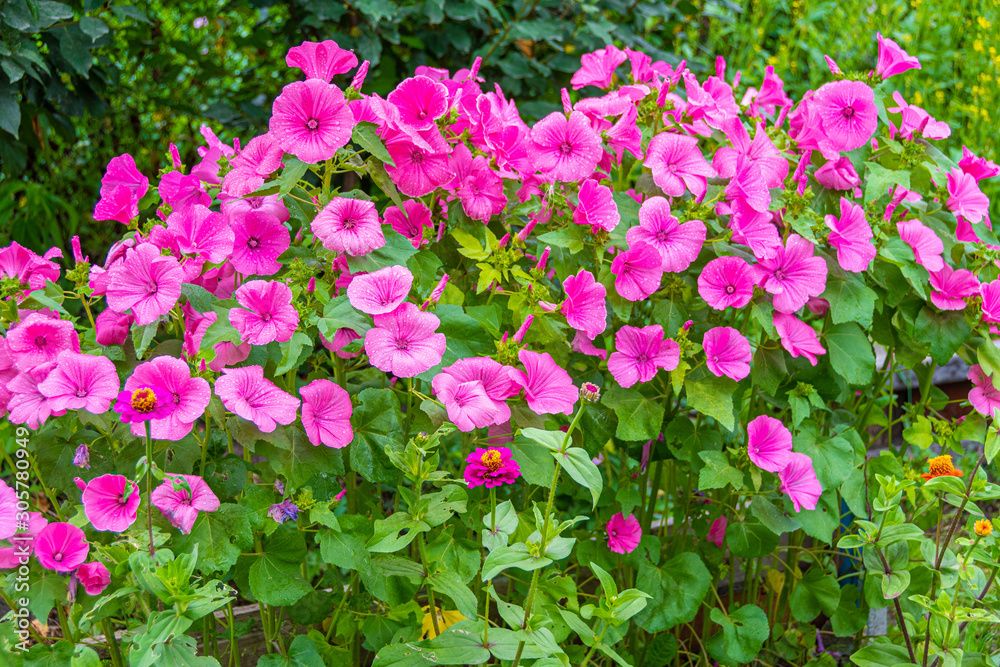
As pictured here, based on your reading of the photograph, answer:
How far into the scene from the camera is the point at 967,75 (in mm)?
3789

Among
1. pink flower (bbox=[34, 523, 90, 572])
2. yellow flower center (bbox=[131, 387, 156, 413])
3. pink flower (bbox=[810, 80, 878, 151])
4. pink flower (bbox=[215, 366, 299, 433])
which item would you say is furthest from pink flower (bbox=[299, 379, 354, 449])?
pink flower (bbox=[810, 80, 878, 151])

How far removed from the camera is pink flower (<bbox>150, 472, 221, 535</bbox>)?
1.09 meters

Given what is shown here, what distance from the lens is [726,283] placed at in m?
1.31

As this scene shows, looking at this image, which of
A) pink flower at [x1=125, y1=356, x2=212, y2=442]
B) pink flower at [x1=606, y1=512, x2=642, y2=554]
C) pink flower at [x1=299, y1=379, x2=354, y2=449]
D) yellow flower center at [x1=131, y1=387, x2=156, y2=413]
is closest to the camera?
yellow flower center at [x1=131, y1=387, x2=156, y2=413]

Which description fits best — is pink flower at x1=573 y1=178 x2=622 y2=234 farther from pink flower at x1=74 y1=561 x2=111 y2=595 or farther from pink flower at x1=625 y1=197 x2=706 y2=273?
pink flower at x1=74 y1=561 x2=111 y2=595

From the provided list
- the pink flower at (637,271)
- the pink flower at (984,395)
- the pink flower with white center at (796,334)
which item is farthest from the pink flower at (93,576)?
the pink flower at (984,395)

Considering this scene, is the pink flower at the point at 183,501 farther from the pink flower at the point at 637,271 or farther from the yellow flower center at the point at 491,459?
the pink flower at the point at 637,271

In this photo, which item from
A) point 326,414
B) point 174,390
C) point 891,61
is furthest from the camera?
point 891,61

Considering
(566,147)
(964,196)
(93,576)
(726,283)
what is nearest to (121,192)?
(93,576)

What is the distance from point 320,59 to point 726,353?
79 cm

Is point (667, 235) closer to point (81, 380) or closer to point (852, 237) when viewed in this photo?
point (852, 237)

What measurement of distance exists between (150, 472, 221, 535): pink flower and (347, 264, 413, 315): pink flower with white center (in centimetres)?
34

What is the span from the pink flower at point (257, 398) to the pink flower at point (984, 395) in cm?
122

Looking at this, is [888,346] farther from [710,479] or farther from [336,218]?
[336,218]
